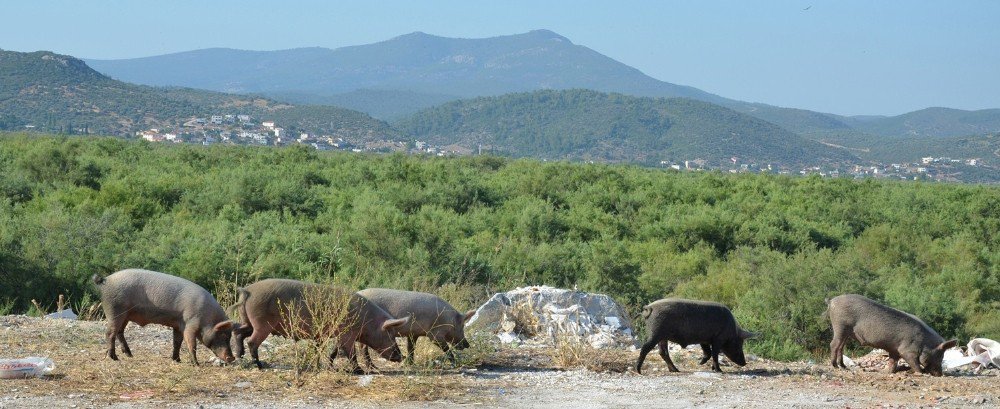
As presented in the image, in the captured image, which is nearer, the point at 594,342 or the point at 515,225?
the point at 594,342

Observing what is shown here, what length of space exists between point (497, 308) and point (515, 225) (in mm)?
13554

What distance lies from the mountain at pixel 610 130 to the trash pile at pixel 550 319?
104 m

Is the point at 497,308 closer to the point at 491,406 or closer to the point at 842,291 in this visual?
the point at 491,406

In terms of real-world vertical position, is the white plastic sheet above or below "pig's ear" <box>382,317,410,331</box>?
below

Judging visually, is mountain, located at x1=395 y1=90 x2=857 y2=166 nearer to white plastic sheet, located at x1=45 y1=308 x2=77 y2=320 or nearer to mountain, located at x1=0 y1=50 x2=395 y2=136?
mountain, located at x1=0 y1=50 x2=395 y2=136

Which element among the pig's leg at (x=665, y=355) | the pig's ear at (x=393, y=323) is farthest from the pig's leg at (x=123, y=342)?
the pig's leg at (x=665, y=355)

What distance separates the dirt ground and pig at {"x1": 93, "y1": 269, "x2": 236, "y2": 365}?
0.24 m

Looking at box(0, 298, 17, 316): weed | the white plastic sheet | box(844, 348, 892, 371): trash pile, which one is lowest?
box(0, 298, 17, 316): weed

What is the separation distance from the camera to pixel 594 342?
11219 mm

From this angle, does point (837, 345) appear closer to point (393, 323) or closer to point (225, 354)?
point (393, 323)

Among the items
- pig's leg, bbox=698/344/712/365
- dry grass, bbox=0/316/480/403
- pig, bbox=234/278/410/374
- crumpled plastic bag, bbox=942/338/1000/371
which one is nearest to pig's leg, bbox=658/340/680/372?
pig's leg, bbox=698/344/712/365

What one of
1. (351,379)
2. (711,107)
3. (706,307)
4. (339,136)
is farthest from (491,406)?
(711,107)

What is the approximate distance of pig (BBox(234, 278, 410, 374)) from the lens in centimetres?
873

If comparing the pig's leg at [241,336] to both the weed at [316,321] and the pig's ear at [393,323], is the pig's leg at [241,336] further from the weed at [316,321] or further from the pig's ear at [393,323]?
the pig's ear at [393,323]
